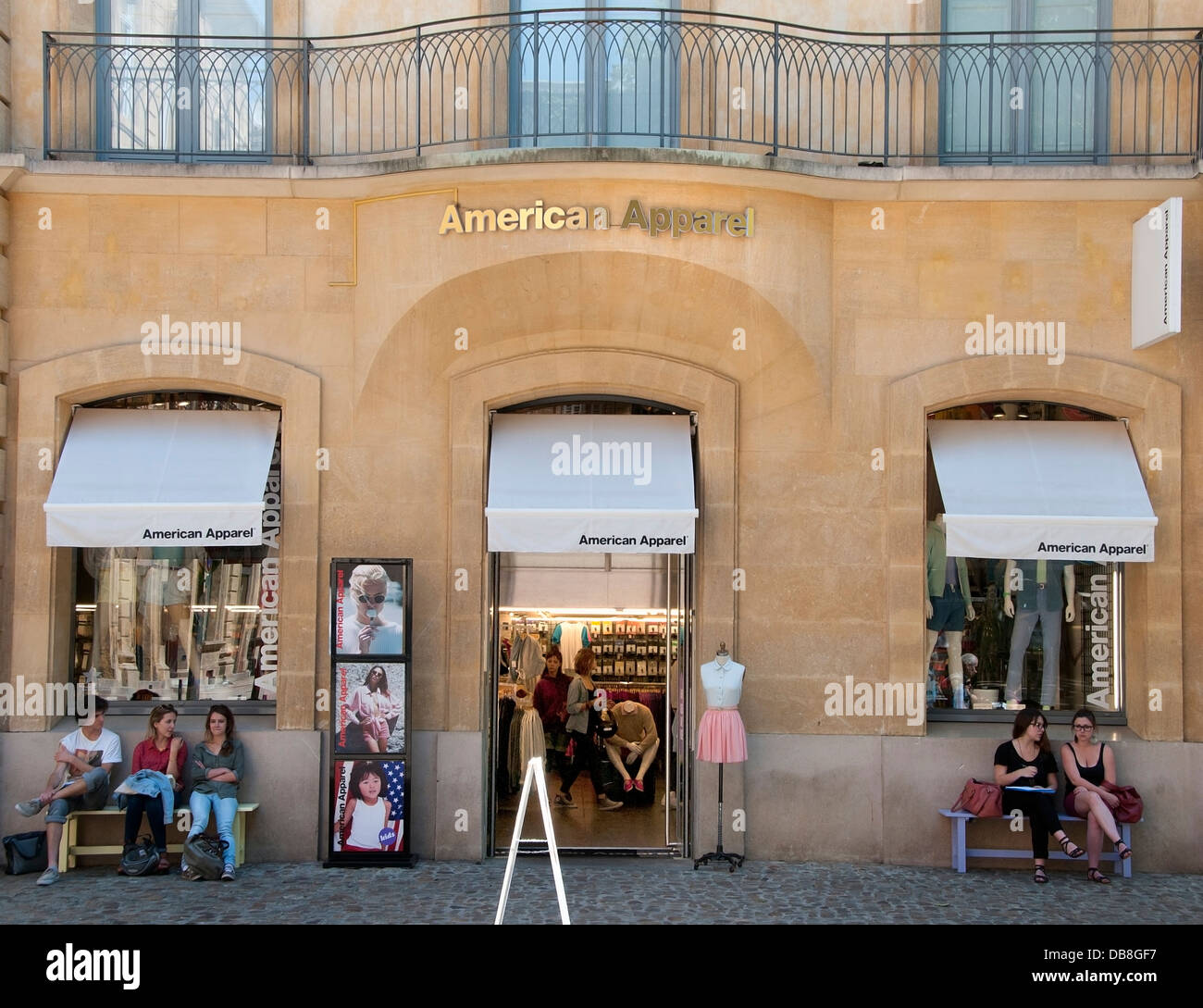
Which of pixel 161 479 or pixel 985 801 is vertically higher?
pixel 161 479

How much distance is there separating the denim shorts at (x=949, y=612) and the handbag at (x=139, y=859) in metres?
6.57

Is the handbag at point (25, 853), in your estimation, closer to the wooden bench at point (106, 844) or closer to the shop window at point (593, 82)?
the wooden bench at point (106, 844)

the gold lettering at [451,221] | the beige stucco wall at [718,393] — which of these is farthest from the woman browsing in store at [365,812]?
the gold lettering at [451,221]

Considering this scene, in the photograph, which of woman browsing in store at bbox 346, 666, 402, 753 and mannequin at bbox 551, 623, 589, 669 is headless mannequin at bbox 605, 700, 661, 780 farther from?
woman browsing in store at bbox 346, 666, 402, 753

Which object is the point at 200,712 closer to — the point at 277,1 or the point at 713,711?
the point at 713,711

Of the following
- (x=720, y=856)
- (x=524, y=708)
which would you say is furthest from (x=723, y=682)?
(x=524, y=708)

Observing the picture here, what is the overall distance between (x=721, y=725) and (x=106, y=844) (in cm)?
505

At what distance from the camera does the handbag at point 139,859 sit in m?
9.76

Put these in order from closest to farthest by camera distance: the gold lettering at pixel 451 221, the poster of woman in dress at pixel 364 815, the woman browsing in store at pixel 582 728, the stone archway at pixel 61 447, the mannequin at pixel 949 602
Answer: the poster of woman in dress at pixel 364 815 → the gold lettering at pixel 451 221 → the stone archway at pixel 61 447 → the mannequin at pixel 949 602 → the woman browsing in store at pixel 582 728

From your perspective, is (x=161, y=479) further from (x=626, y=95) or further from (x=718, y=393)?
(x=626, y=95)

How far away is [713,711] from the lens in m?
10.1

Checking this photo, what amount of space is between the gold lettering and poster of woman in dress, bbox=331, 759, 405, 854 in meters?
4.35

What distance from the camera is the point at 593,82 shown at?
10625 millimetres

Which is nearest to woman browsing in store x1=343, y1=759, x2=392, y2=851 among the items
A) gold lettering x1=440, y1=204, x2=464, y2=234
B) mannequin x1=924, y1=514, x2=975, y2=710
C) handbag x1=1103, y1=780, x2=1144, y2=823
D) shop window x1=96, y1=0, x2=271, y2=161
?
gold lettering x1=440, y1=204, x2=464, y2=234
